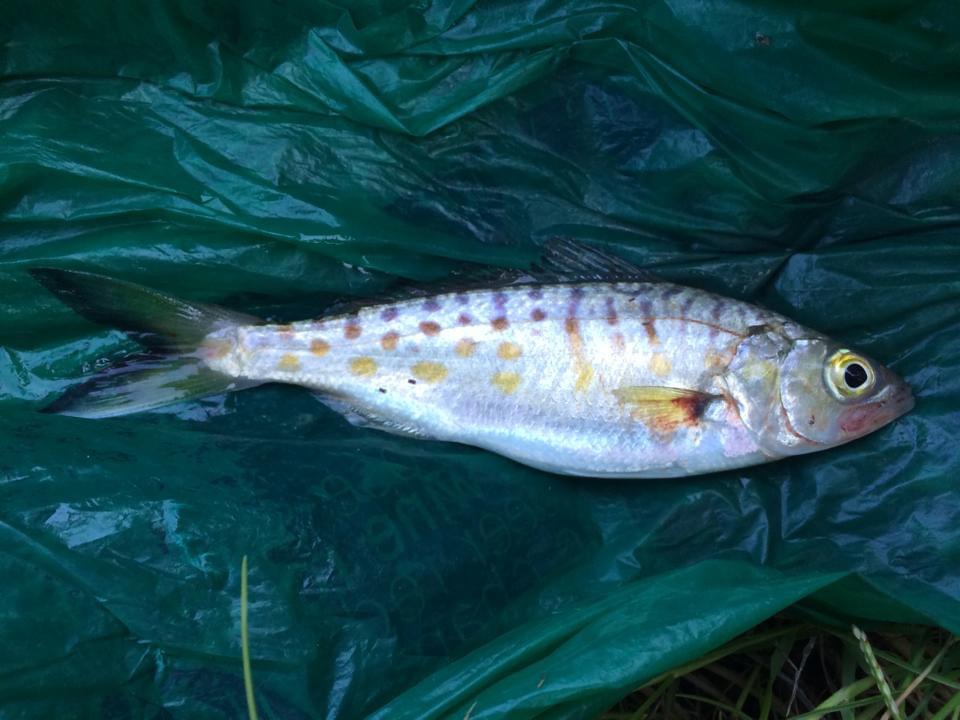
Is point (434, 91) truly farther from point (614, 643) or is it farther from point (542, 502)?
point (614, 643)

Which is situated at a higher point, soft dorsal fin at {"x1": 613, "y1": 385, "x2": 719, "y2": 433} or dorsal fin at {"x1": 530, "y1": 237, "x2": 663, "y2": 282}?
dorsal fin at {"x1": 530, "y1": 237, "x2": 663, "y2": 282}

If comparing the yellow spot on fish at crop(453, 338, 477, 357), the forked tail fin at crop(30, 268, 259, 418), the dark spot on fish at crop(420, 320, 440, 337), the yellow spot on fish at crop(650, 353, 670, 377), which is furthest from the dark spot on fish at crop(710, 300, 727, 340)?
the forked tail fin at crop(30, 268, 259, 418)

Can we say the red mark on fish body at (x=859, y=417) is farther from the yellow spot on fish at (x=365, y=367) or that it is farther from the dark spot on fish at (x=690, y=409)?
the yellow spot on fish at (x=365, y=367)

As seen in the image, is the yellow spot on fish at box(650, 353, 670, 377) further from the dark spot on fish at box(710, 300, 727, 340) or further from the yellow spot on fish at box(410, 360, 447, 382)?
the yellow spot on fish at box(410, 360, 447, 382)

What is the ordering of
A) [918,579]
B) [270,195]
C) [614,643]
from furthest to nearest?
[270,195], [918,579], [614,643]

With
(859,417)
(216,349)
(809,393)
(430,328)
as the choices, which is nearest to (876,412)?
(859,417)

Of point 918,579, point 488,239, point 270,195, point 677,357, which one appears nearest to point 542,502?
point 677,357
